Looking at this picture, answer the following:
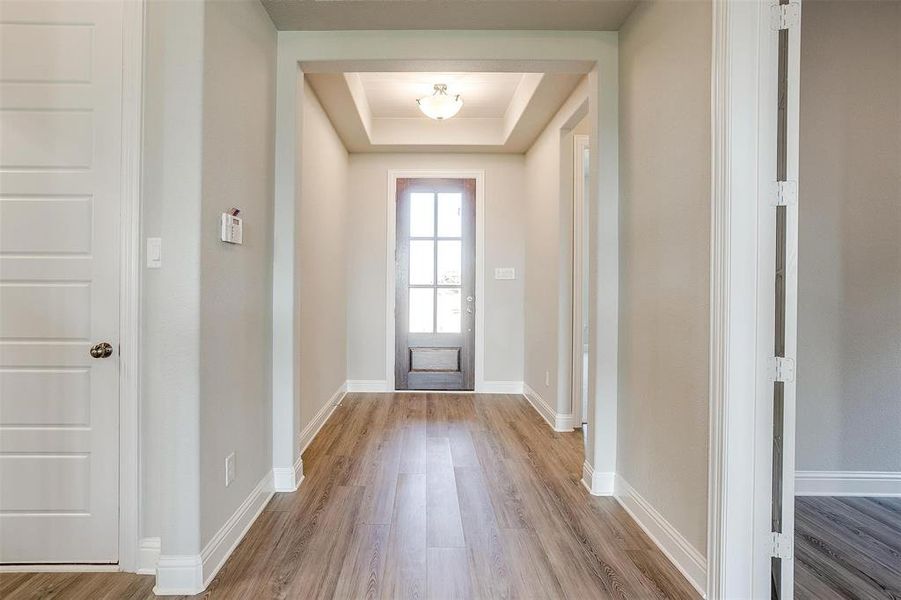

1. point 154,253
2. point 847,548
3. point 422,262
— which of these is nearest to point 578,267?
point 422,262

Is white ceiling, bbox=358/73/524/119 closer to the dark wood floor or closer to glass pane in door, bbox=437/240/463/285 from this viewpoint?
glass pane in door, bbox=437/240/463/285

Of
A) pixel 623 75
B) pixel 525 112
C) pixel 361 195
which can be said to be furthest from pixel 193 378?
pixel 361 195

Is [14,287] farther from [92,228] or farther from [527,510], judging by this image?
[527,510]

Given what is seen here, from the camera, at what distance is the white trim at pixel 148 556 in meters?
1.80

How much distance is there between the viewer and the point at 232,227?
195cm

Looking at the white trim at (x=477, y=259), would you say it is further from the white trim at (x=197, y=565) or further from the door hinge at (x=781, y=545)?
A: the door hinge at (x=781, y=545)

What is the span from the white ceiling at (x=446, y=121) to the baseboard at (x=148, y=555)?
2.67 meters

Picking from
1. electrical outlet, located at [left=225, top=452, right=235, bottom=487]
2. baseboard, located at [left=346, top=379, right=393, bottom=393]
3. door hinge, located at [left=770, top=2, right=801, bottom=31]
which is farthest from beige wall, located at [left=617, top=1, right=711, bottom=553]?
baseboard, located at [left=346, top=379, right=393, bottom=393]

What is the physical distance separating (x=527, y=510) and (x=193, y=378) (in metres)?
1.66

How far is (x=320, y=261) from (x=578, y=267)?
2075 mm

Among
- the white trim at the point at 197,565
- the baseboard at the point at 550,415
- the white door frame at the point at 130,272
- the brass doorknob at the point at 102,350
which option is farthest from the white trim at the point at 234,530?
the baseboard at the point at 550,415

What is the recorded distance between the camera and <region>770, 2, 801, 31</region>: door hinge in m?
1.57

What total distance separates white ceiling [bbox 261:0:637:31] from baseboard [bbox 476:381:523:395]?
331 cm

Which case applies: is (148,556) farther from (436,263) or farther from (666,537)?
(436,263)
